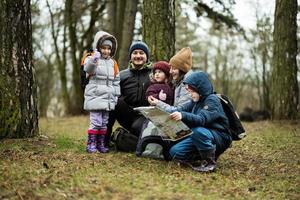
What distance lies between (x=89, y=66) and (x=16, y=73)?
1.36m

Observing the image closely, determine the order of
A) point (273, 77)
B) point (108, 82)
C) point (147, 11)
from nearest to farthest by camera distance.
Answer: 1. point (108, 82)
2. point (147, 11)
3. point (273, 77)

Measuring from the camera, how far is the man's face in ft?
20.3

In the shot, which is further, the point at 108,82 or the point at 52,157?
the point at 108,82

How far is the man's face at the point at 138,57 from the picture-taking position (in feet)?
20.3

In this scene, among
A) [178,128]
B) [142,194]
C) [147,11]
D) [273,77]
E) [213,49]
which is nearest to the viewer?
[142,194]

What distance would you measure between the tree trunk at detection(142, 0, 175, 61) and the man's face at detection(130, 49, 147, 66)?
1.28m

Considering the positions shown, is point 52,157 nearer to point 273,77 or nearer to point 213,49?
point 273,77

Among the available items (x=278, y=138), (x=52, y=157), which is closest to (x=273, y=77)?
(x=278, y=138)

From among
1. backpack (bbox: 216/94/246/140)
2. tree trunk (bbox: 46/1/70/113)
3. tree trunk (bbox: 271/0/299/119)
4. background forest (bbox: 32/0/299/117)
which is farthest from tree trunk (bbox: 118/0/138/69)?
backpack (bbox: 216/94/246/140)

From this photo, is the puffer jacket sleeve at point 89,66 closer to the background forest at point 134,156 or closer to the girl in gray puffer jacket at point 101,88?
the girl in gray puffer jacket at point 101,88

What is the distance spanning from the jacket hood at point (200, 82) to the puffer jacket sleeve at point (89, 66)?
1246mm

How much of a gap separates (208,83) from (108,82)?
144 cm

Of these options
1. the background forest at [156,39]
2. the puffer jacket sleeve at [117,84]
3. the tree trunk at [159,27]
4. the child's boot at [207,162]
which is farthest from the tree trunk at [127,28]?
the child's boot at [207,162]

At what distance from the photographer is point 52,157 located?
5.33 m
